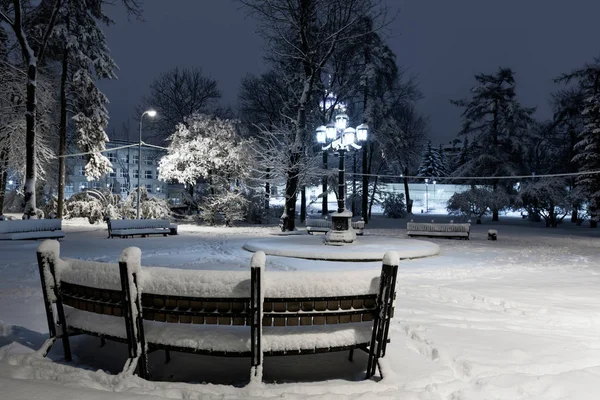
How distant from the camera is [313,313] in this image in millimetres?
3652

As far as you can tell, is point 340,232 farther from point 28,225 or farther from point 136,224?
point 28,225

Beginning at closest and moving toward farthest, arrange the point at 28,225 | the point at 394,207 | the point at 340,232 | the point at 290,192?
the point at 340,232 < the point at 28,225 < the point at 290,192 < the point at 394,207

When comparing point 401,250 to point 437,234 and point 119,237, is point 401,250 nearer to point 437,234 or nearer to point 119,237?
point 437,234

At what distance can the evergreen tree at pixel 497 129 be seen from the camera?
1449 inches

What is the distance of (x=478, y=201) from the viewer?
1401 inches

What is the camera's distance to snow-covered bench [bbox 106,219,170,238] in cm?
1920

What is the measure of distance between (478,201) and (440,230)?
15.3 meters

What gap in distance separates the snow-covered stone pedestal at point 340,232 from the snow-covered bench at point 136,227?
9350 millimetres

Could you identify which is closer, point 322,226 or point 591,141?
point 322,226

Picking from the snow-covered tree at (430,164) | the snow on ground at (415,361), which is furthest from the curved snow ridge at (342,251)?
the snow-covered tree at (430,164)

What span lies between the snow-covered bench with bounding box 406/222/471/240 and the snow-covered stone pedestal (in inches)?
293

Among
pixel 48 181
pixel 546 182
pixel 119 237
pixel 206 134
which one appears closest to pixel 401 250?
pixel 119 237

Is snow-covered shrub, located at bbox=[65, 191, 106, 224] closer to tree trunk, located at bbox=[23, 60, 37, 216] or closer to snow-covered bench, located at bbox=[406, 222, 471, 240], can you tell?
tree trunk, located at bbox=[23, 60, 37, 216]

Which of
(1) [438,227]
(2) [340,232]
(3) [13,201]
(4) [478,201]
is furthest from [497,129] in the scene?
(3) [13,201]
